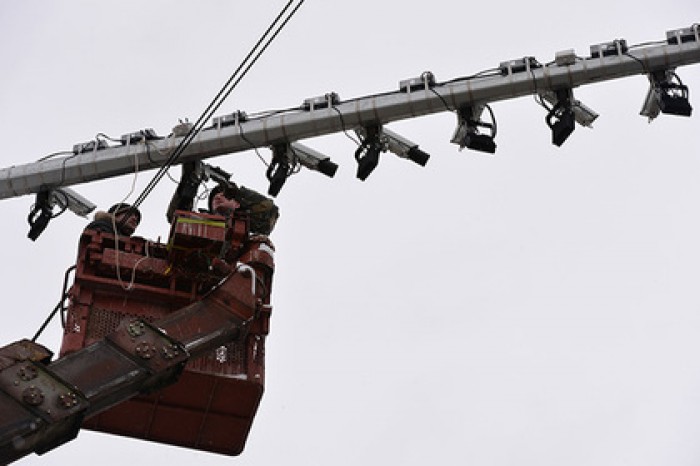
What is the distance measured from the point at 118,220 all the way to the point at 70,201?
105 centimetres

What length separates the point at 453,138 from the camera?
19625 millimetres

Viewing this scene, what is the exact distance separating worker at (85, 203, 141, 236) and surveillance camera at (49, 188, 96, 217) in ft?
1.86

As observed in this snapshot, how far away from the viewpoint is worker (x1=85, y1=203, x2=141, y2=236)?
63.8 ft

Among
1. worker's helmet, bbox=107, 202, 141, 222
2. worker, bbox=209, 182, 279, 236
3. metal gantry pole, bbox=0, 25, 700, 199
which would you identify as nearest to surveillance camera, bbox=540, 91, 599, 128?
metal gantry pole, bbox=0, 25, 700, 199

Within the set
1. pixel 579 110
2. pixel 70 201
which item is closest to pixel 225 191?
pixel 70 201

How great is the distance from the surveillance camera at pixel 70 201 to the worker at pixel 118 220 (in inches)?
22.4

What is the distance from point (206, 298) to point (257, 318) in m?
0.83

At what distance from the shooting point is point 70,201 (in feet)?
66.7

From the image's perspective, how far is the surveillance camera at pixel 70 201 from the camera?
20.2 metres

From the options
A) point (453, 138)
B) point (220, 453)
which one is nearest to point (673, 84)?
point (453, 138)

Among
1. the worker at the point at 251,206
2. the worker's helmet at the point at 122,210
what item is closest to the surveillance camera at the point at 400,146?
the worker at the point at 251,206

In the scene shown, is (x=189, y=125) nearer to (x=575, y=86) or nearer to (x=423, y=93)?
(x=423, y=93)

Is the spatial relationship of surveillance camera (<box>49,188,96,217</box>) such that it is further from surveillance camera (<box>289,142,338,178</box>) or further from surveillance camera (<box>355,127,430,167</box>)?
surveillance camera (<box>355,127,430,167</box>)

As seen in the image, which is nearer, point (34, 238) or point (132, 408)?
point (132, 408)
